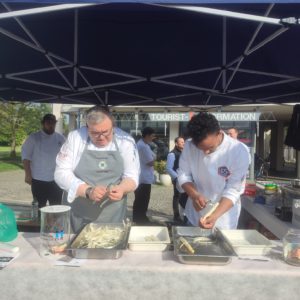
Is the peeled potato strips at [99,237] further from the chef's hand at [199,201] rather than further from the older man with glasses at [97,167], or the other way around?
the chef's hand at [199,201]

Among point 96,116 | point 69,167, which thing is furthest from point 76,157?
point 96,116

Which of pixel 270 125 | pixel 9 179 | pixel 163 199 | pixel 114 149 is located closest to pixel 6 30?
pixel 114 149

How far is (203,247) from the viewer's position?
1.66 metres

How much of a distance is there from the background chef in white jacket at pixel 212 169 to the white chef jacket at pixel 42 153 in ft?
8.23

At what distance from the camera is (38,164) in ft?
14.4

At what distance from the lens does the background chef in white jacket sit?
80.4 inches

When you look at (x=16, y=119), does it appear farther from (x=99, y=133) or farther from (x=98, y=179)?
(x=99, y=133)

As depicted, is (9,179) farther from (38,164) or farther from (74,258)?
(74,258)

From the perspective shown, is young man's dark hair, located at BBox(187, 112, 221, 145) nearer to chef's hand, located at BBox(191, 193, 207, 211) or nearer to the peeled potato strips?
chef's hand, located at BBox(191, 193, 207, 211)

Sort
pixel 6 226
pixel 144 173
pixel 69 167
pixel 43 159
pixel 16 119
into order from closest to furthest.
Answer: pixel 6 226, pixel 69 167, pixel 43 159, pixel 144 173, pixel 16 119

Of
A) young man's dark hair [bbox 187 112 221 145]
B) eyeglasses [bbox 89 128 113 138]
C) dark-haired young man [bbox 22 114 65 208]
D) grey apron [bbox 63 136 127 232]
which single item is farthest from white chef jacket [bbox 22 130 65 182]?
young man's dark hair [bbox 187 112 221 145]

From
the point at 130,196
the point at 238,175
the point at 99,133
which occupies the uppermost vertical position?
the point at 99,133

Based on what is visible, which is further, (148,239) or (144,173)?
(144,173)

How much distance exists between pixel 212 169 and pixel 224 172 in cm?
8
